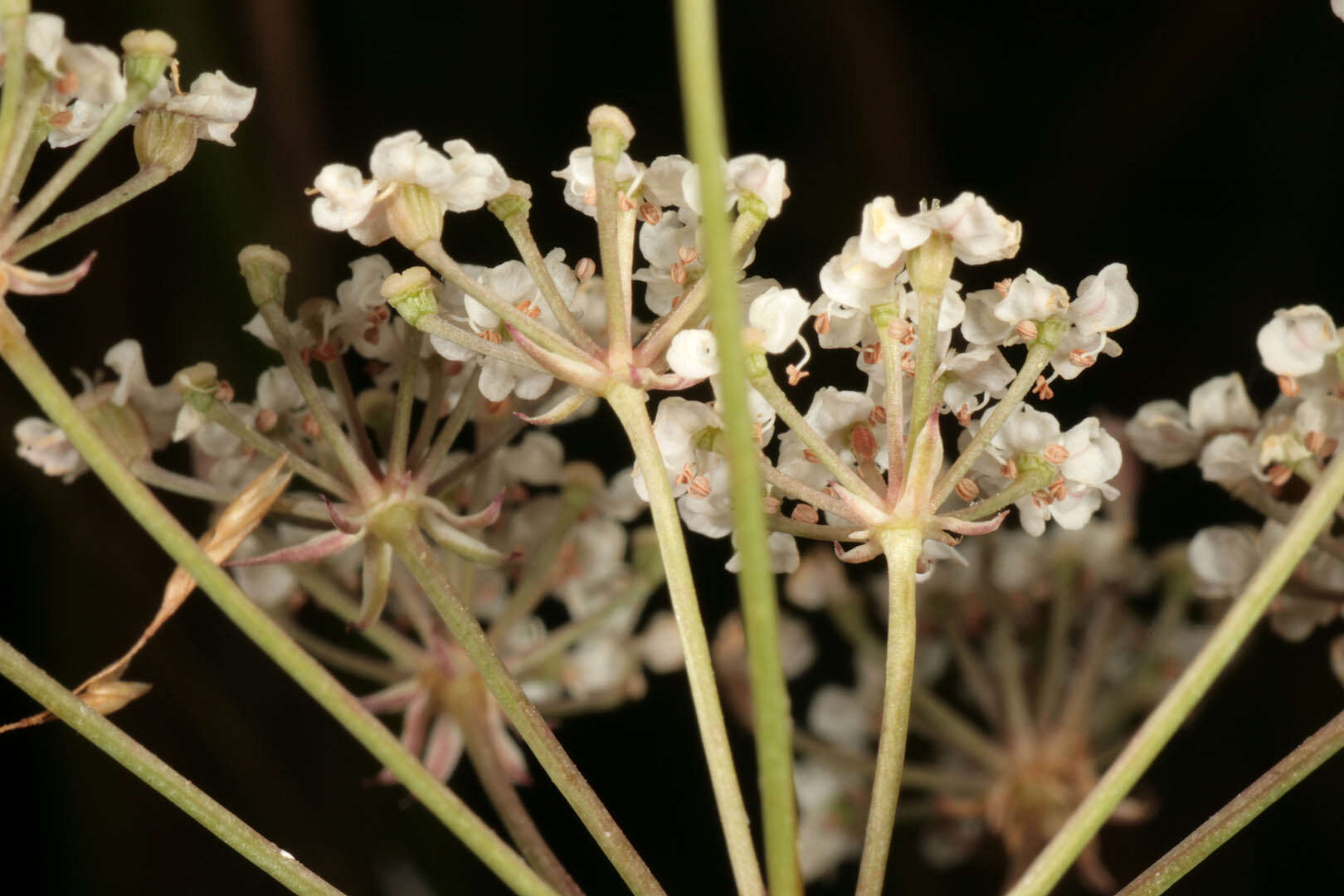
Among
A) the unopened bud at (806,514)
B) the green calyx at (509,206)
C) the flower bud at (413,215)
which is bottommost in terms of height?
the unopened bud at (806,514)

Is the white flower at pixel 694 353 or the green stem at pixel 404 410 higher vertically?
the green stem at pixel 404 410

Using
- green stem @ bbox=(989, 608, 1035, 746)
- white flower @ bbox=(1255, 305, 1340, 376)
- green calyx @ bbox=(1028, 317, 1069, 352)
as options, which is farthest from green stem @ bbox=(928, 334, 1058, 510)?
green stem @ bbox=(989, 608, 1035, 746)

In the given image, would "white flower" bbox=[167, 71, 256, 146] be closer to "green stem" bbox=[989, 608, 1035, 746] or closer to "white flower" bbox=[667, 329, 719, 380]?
"white flower" bbox=[667, 329, 719, 380]

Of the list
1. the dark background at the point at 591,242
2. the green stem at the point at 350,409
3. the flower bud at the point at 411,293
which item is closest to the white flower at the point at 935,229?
the flower bud at the point at 411,293

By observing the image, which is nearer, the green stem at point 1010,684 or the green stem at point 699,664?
the green stem at point 699,664

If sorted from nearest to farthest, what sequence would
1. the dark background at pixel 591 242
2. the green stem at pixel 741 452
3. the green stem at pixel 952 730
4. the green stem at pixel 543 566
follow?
the green stem at pixel 741 452 < the green stem at pixel 543 566 < the green stem at pixel 952 730 < the dark background at pixel 591 242

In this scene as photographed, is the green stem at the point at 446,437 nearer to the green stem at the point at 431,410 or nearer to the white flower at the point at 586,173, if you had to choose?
the green stem at the point at 431,410

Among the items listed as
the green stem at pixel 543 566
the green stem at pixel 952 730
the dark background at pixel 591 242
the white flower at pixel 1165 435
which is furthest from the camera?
the dark background at pixel 591 242

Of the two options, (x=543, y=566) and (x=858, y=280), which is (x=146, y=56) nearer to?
(x=858, y=280)
